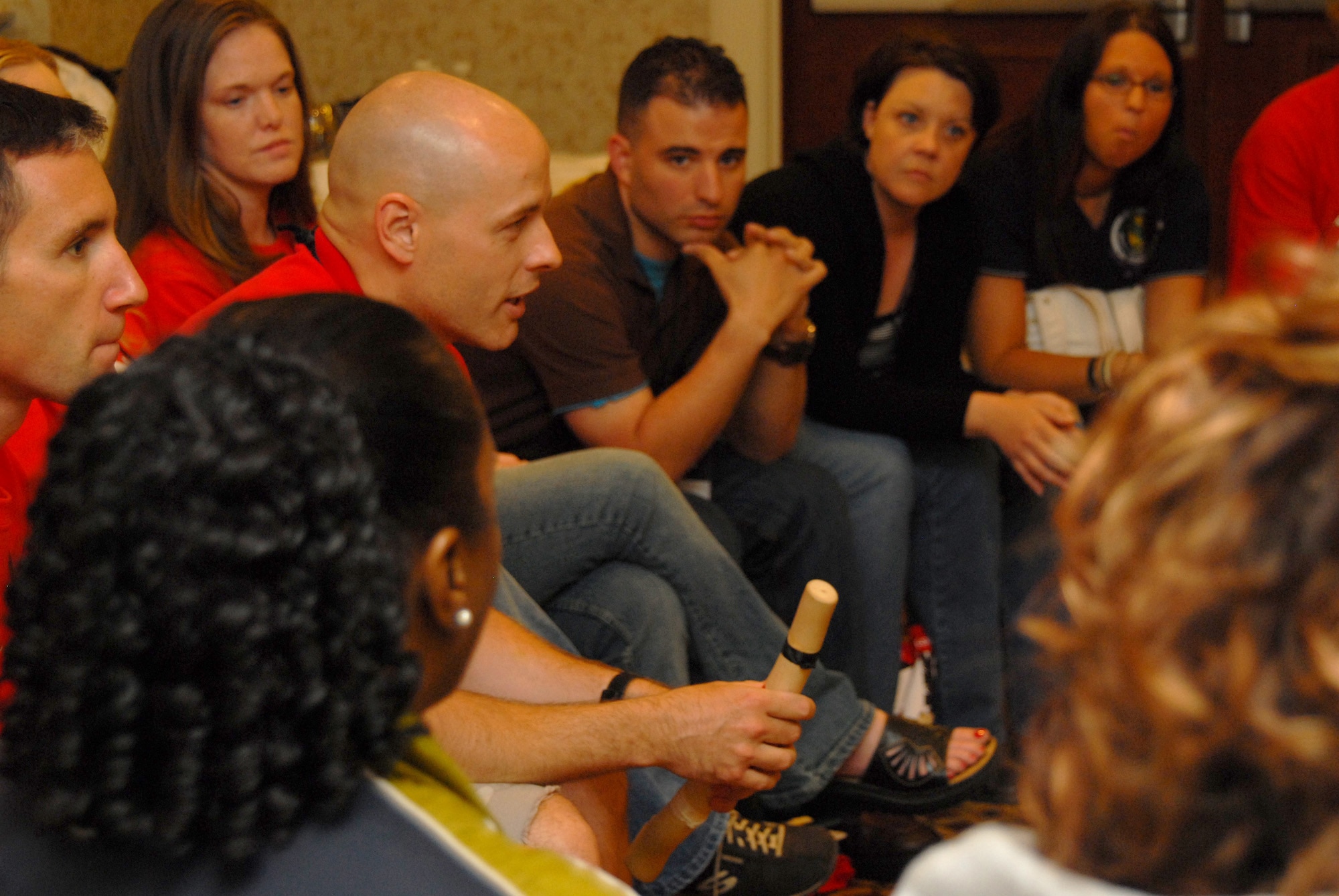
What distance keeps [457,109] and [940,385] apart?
44.8 inches

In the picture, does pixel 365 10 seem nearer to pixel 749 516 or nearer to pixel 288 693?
pixel 749 516

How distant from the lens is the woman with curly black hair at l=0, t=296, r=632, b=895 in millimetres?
604

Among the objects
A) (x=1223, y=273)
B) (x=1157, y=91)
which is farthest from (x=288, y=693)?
(x=1223, y=273)

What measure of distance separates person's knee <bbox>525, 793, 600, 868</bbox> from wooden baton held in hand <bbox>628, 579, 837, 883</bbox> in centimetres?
9

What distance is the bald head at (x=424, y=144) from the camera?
60.5 inches

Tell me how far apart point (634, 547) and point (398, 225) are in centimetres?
49

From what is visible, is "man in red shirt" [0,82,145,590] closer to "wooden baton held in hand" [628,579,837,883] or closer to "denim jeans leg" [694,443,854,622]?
"wooden baton held in hand" [628,579,837,883]

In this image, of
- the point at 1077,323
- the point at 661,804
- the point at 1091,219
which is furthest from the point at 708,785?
the point at 1091,219

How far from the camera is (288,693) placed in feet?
2.03

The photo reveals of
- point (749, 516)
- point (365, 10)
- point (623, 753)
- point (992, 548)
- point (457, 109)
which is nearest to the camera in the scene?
point (623, 753)

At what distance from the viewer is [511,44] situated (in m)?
3.40

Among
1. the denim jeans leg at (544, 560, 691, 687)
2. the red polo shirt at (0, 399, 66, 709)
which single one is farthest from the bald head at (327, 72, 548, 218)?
the denim jeans leg at (544, 560, 691, 687)

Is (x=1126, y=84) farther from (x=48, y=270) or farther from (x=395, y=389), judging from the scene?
(x=395, y=389)

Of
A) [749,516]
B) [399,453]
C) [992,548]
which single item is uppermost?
[399,453]
